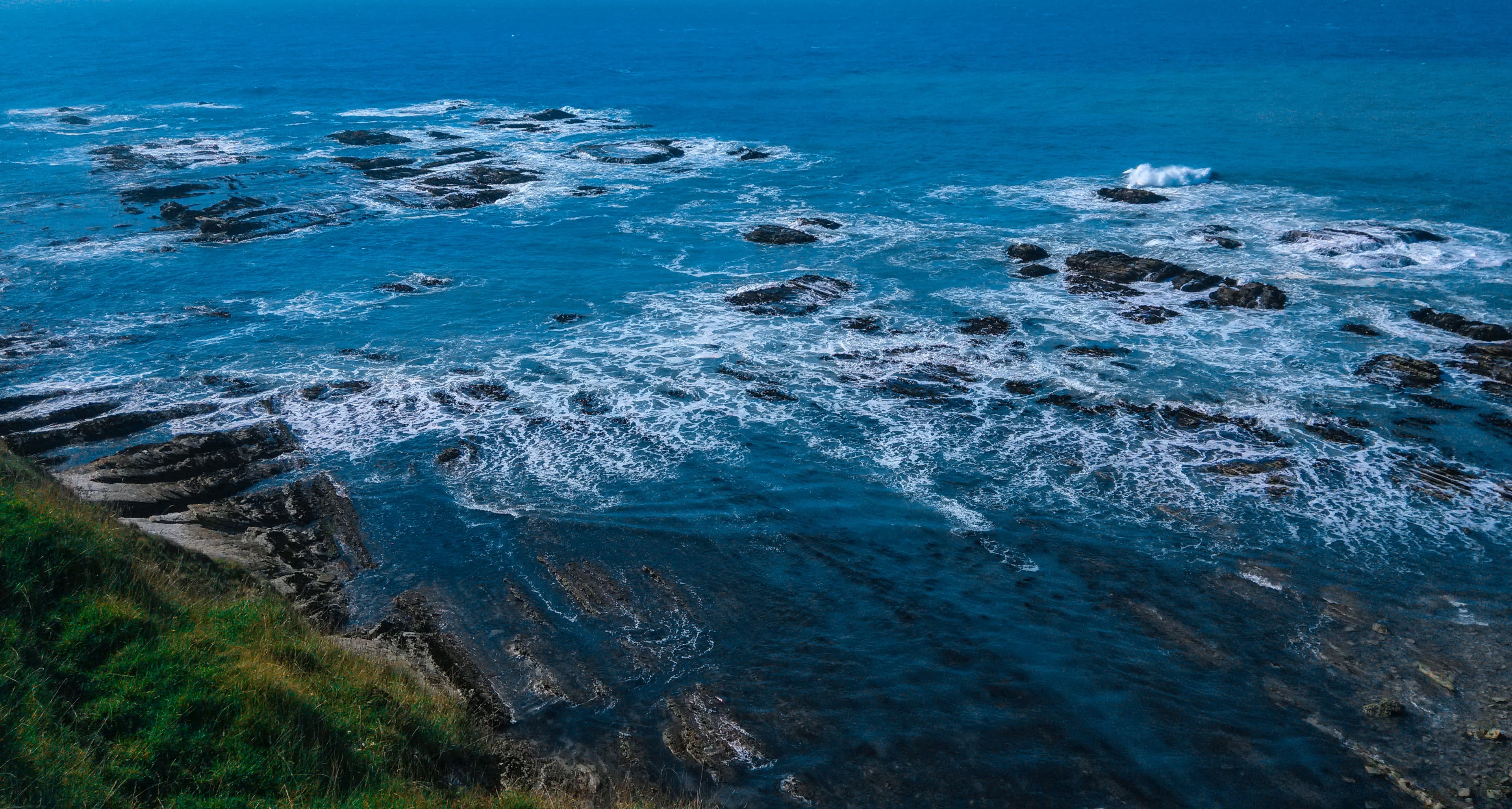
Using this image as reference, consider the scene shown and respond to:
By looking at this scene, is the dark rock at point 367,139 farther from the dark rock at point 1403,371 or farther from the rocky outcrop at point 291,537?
the dark rock at point 1403,371

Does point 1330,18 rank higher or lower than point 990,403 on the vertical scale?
higher

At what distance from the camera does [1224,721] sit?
11.7m

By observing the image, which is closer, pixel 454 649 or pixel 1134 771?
pixel 1134 771

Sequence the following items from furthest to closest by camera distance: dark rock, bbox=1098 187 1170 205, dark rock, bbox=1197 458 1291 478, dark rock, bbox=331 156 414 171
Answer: dark rock, bbox=331 156 414 171 → dark rock, bbox=1098 187 1170 205 → dark rock, bbox=1197 458 1291 478

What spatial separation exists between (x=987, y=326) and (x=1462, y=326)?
11772 millimetres

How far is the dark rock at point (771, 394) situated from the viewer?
21.3 meters

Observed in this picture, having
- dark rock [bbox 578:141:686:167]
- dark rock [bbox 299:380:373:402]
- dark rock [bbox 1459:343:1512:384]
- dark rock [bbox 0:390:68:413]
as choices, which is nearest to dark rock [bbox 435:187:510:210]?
dark rock [bbox 578:141:686:167]

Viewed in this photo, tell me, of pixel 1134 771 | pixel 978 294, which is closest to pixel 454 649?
pixel 1134 771

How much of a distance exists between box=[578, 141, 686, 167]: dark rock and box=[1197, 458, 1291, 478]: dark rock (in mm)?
34309

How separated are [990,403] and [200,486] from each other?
15.8m

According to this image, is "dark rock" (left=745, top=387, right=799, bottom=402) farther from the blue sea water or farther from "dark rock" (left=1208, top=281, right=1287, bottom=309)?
"dark rock" (left=1208, top=281, right=1287, bottom=309)

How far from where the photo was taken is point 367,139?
1991 inches

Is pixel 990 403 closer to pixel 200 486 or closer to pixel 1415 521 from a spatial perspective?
pixel 1415 521

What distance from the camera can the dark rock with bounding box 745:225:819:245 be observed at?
109 ft
